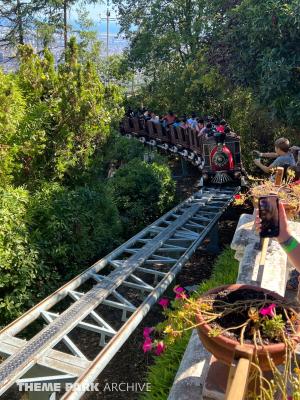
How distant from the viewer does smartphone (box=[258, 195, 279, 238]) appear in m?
2.18

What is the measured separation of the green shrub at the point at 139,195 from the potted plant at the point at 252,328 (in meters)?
6.63

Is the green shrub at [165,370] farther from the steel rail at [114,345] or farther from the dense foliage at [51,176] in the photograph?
the dense foliage at [51,176]

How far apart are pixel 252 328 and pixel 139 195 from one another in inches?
292

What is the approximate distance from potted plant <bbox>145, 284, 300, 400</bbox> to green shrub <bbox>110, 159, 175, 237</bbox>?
6.63m

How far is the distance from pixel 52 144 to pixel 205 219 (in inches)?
125

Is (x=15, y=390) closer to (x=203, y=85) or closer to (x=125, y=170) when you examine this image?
(x=125, y=170)

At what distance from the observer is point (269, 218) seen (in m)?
2.18

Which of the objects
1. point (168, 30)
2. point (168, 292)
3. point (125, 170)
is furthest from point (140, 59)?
point (168, 292)

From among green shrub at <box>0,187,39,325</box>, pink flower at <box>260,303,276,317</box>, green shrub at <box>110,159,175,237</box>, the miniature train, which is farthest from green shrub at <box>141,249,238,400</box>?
the miniature train

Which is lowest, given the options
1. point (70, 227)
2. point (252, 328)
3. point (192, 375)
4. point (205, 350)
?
point (192, 375)

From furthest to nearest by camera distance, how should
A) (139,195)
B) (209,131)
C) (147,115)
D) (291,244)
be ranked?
(147,115) → (209,131) → (139,195) → (291,244)

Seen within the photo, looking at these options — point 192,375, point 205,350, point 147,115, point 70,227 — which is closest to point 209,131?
point 70,227

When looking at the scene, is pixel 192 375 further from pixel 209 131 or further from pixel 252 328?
pixel 209 131

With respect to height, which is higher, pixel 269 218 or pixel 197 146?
pixel 197 146
